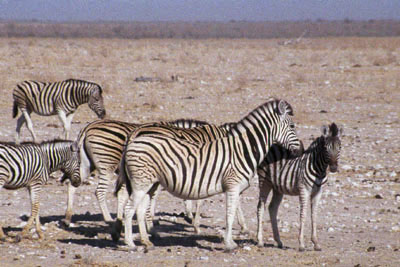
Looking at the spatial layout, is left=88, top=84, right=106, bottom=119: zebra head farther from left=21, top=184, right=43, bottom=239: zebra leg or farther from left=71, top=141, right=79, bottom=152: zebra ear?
left=21, top=184, right=43, bottom=239: zebra leg

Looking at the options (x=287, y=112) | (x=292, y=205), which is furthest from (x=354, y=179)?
(x=287, y=112)

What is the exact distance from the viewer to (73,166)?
969 cm

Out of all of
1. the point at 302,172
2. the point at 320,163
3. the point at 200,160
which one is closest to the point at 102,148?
the point at 200,160

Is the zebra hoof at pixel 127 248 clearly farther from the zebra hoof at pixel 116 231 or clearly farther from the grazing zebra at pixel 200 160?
the zebra hoof at pixel 116 231

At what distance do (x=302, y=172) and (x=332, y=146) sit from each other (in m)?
0.51

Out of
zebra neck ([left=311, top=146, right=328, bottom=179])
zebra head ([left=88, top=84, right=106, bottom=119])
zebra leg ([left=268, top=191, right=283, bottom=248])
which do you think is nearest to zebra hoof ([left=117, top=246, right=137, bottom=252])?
zebra leg ([left=268, top=191, right=283, bottom=248])

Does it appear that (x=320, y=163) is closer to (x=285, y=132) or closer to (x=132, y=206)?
(x=285, y=132)

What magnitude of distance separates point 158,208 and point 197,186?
3107 mm

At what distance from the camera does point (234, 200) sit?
841 cm

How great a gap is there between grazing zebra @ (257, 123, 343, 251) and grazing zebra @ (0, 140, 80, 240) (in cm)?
273

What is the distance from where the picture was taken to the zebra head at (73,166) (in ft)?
31.4

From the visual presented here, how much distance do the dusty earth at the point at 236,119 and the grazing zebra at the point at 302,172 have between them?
47 centimetres

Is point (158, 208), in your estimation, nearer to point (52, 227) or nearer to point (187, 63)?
point (52, 227)

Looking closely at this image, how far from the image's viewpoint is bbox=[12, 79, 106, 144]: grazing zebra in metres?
15.3
